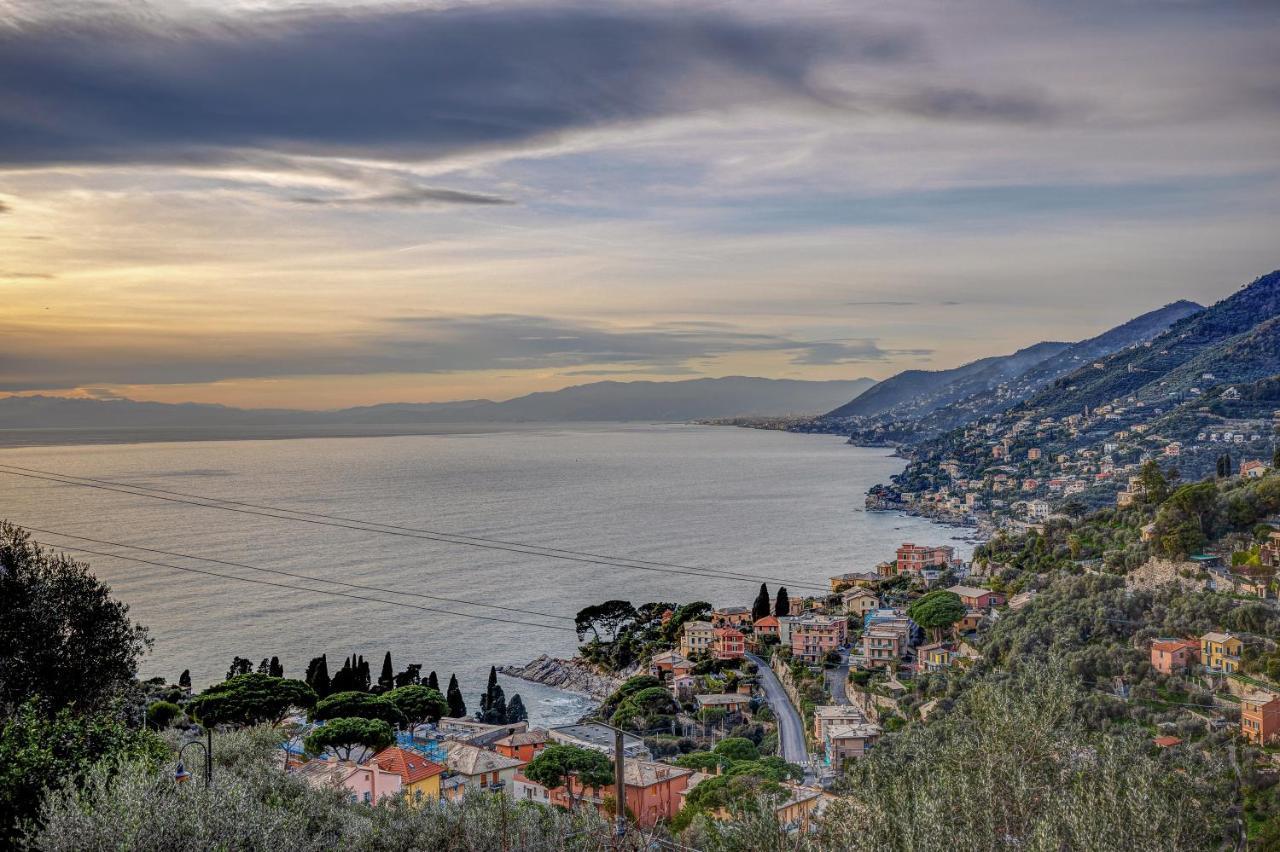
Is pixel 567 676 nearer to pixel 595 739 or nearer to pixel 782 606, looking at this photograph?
pixel 595 739

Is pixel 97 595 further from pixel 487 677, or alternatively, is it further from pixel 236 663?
pixel 487 677

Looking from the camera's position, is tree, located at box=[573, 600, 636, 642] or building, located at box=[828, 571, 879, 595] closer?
tree, located at box=[573, 600, 636, 642]

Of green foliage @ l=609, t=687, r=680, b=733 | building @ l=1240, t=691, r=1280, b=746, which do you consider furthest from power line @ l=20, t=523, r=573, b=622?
building @ l=1240, t=691, r=1280, b=746

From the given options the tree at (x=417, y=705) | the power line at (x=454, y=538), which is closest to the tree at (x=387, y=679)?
the tree at (x=417, y=705)

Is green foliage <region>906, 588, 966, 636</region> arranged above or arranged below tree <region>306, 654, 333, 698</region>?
above

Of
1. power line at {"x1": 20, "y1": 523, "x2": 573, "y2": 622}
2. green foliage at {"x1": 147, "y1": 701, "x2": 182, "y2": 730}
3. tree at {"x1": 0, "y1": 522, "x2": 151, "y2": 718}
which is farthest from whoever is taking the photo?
power line at {"x1": 20, "y1": 523, "x2": 573, "y2": 622}

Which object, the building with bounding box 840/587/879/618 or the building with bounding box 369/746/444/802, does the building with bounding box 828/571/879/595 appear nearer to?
the building with bounding box 840/587/879/618

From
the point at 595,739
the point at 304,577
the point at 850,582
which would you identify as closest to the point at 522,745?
the point at 595,739

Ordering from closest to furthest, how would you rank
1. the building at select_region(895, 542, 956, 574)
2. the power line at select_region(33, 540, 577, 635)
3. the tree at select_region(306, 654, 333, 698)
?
the tree at select_region(306, 654, 333, 698), the power line at select_region(33, 540, 577, 635), the building at select_region(895, 542, 956, 574)
